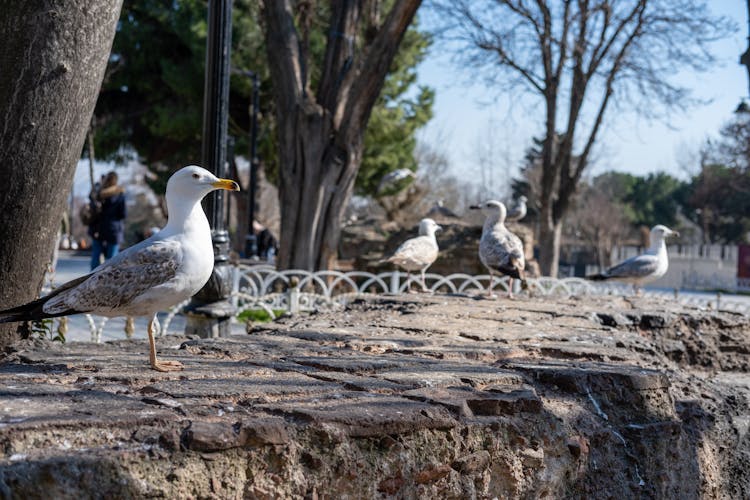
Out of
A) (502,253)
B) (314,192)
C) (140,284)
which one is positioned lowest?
(140,284)

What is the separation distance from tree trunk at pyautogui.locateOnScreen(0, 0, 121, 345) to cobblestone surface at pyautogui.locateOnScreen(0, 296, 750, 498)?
18.4 inches

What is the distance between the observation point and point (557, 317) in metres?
5.86

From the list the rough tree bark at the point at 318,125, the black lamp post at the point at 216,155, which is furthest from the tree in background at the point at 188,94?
the black lamp post at the point at 216,155

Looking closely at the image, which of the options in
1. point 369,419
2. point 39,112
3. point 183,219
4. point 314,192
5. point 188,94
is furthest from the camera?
point 188,94

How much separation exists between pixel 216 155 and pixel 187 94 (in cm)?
1627

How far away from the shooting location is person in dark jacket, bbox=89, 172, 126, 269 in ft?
36.3

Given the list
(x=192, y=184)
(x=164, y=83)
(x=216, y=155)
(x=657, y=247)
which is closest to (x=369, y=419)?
(x=192, y=184)

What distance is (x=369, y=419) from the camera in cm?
245

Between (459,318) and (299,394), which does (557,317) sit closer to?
(459,318)

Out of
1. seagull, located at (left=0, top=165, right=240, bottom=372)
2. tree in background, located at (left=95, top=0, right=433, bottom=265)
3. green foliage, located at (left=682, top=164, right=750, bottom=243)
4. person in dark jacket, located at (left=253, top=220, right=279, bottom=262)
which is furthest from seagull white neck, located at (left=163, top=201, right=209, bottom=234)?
green foliage, located at (left=682, top=164, right=750, bottom=243)

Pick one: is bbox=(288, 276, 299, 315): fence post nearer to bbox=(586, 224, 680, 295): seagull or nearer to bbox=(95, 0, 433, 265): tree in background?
bbox=(586, 224, 680, 295): seagull

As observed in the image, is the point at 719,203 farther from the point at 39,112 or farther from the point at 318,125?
the point at 39,112

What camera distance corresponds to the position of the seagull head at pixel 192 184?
3.29 metres

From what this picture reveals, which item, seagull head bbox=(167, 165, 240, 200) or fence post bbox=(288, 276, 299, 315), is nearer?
seagull head bbox=(167, 165, 240, 200)
